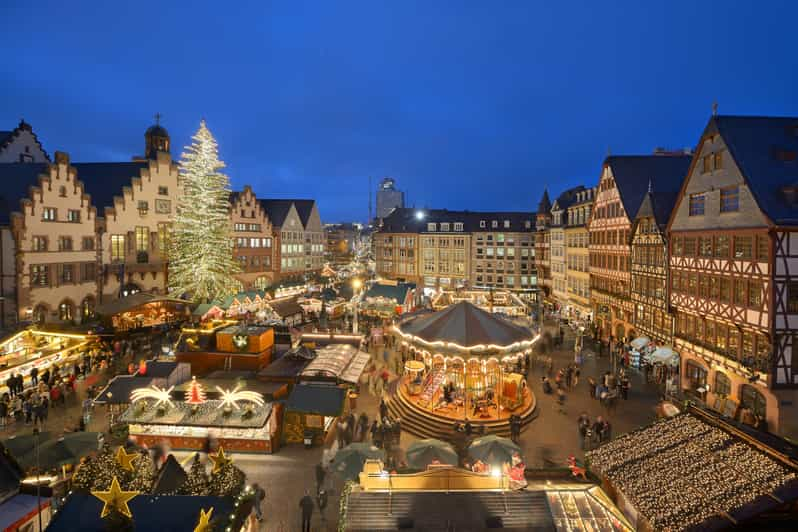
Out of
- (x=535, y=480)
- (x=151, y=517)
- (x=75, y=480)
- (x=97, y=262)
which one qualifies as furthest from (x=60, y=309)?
(x=535, y=480)

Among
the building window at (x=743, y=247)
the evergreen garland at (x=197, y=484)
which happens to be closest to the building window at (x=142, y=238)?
the evergreen garland at (x=197, y=484)

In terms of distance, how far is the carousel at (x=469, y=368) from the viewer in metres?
18.0

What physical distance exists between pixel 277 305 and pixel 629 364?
24.6 metres

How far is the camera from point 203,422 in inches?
593

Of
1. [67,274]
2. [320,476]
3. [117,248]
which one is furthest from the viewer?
[117,248]

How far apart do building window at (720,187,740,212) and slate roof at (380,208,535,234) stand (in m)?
37.6

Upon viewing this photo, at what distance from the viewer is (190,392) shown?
15844 millimetres

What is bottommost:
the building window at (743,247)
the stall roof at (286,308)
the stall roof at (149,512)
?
the stall roof at (149,512)

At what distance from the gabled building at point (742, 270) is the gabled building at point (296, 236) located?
43.7 metres

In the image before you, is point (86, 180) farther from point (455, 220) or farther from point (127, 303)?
point (455, 220)

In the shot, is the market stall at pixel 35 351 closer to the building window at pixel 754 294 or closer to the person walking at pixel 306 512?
the person walking at pixel 306 512

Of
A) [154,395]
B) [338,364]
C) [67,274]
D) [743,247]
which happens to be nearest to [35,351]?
[154,395]

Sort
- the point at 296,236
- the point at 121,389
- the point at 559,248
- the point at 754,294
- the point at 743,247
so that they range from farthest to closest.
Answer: the point at 296,236, the point at 559,248, the point at 743,247, the point at 754,294, the point at 121,389

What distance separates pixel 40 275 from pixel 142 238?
30.7ft
